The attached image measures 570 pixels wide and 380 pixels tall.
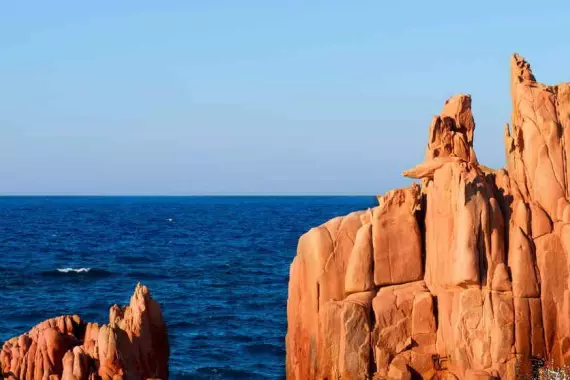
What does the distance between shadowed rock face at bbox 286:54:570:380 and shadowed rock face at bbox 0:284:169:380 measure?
4.49 m

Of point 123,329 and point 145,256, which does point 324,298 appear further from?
point 145,256

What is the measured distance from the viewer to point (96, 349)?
2641cm

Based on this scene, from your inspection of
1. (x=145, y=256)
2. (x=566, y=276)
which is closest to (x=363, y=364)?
(x=566, y=276)

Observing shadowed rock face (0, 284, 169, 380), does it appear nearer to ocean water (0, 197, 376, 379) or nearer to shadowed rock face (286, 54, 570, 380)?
shadowed rock face (286, 54, 570, 380)

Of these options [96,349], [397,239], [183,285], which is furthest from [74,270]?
[397,239]

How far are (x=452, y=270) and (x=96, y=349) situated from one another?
10.5m

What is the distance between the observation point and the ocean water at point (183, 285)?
136ft

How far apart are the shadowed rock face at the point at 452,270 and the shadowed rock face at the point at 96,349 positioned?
449cm

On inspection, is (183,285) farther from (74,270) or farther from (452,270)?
(452,270)

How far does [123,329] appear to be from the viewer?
91.6 ft

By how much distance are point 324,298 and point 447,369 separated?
14.0 ft

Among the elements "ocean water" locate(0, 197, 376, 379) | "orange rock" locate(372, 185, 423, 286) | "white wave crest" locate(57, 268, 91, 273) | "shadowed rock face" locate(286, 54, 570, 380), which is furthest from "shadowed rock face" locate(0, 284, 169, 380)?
"white wave crest" locate(57, 268, 91, 273)

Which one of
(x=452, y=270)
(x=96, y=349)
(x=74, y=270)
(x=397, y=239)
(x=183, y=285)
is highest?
(x=397, y=239)

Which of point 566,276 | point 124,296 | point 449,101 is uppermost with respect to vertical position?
point 449,101
